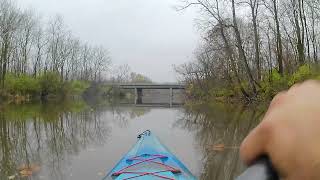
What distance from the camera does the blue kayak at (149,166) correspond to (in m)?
5.76

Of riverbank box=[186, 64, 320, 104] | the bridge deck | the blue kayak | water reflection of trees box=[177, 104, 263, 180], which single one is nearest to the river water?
water reflection of trees box=[177, 104, 263, 180]

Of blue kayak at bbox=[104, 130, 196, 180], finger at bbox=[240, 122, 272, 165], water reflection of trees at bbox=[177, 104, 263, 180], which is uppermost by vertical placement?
finger at bbox=[240, 122, 272, 165]

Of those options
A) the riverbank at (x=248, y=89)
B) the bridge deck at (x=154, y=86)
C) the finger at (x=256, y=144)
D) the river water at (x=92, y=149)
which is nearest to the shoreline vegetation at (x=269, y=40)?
the riverbank at (x=248, y=89)

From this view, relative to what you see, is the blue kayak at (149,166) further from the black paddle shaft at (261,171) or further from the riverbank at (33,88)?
the riverbank at (33,88)

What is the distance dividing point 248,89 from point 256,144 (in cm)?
3552

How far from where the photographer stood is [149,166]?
249 inches

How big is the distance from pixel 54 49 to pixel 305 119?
212 ft

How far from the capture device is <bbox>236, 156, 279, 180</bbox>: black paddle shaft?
3.45 feet

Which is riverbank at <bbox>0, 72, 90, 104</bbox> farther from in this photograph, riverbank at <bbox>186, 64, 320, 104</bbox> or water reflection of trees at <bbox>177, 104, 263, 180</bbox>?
water reflection of trees at <bbox>177, 104, 263, 180</bbox>

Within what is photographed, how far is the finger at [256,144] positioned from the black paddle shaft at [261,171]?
0.06 ft

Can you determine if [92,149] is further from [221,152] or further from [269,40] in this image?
[269,40]

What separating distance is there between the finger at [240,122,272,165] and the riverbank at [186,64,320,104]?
13127 millimetres

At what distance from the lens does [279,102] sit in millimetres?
1121

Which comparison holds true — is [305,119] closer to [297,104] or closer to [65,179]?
[297,104]
